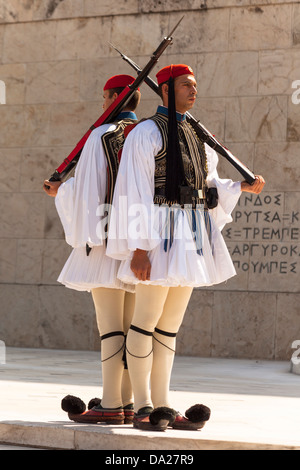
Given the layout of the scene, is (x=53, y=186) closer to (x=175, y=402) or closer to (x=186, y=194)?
(x=186, y=194)

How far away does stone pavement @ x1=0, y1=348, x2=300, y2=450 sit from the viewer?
424cm

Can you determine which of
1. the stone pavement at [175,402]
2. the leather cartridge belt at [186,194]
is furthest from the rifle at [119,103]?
the stone pavement at [175,402]

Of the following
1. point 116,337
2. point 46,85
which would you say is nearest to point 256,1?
point 46,85

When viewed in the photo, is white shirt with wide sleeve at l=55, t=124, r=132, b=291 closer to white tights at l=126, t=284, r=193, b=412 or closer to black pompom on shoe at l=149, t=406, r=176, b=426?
white tights at l=126, t=284, r=193, b=412

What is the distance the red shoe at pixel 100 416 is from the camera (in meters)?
4.82

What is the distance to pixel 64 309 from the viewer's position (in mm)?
10531

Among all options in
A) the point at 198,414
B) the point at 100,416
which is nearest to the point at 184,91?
the point at 198,414

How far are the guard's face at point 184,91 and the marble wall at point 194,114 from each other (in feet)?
17.2

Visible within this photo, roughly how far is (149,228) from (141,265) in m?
0.20

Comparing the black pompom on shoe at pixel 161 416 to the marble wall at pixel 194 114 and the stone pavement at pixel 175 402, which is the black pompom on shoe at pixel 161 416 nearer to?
the stone pavement at pixel 175 402

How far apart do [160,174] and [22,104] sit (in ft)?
22.0

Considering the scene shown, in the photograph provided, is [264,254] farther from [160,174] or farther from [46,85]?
[160,174]

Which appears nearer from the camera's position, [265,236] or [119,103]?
[119,103]

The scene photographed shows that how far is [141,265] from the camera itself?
4.48 m
